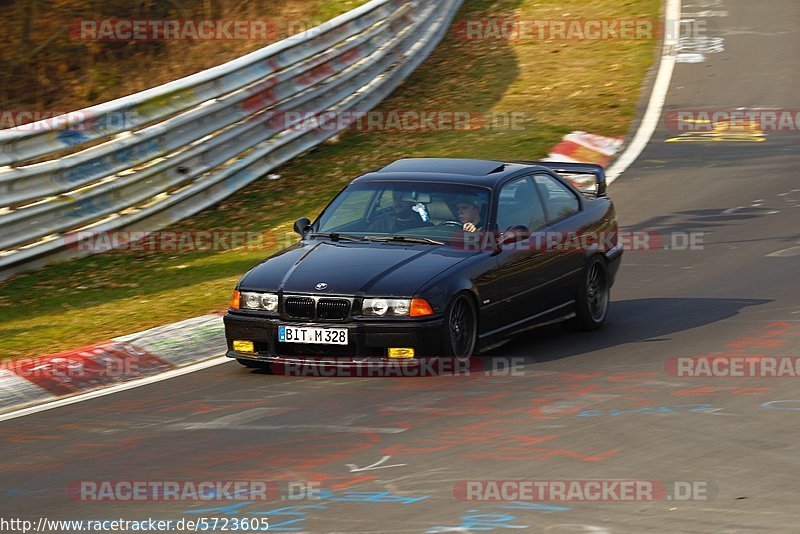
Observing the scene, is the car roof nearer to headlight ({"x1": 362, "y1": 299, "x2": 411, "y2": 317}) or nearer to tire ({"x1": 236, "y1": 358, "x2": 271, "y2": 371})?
headlight ({"x1": 362, "y1": 299, "x2": 411, "y2": 317})

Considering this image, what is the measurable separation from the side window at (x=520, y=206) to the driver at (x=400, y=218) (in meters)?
0.60

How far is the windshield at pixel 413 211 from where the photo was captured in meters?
9.59

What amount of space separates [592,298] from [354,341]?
105 inches

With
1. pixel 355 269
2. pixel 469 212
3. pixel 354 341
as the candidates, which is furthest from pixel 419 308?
pixel 469 212

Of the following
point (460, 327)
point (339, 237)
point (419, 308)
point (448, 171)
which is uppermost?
point (448, 171)

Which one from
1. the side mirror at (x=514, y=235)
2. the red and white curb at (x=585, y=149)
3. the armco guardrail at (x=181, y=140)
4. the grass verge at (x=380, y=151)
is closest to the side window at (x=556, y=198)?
the side mirror at (x=514, y=235)

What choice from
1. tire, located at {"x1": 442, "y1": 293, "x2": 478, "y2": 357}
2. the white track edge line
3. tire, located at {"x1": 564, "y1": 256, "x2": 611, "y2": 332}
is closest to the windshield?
tire, located at {"x1": 442, "y1": 293, "x2": 478, "y2": 357}

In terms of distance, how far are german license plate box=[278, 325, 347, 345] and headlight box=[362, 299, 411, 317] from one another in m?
0.21

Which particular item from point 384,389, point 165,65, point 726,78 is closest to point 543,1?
point 726,78

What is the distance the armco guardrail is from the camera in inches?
492

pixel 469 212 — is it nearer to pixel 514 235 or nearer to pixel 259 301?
pixel 514 235

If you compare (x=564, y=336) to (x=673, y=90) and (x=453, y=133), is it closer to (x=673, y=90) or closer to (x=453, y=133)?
(x=453, y=133)

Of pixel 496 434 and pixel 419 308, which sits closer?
pixel 496 434

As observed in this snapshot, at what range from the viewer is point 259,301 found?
8984 millimetres
